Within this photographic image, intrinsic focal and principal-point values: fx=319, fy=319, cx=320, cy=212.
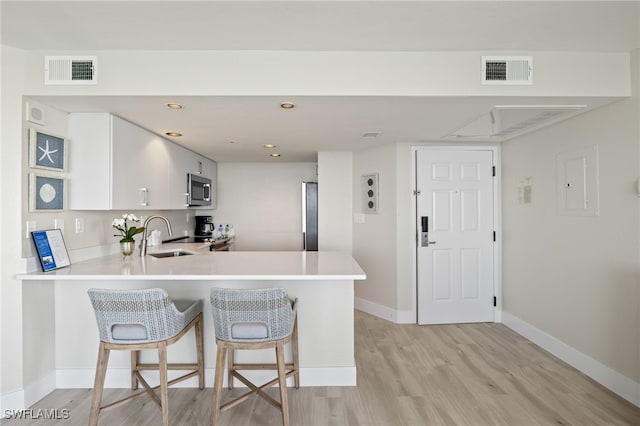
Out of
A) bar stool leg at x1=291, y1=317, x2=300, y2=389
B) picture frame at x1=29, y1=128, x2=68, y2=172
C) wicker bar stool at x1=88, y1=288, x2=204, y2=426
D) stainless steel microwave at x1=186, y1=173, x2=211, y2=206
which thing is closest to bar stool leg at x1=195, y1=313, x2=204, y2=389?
wicker bar stool at x1=88, y1=288, x2=204, y2=426

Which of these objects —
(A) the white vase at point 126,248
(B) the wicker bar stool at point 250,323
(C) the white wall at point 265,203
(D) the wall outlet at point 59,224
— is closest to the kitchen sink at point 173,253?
(A) the white vase at point 126,248

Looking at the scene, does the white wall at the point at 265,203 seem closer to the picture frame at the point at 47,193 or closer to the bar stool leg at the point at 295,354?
the picture frame at the point at 47,193

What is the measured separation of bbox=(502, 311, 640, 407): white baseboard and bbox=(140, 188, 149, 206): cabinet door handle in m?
3.90

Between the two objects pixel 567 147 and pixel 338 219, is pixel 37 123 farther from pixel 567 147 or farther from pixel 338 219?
pixel 567 147

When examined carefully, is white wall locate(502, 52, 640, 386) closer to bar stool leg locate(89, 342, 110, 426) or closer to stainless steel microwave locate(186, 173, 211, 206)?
bar stool leg locate(89, 342, 110, 426)

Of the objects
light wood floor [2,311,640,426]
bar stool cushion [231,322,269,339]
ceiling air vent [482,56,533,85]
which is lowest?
light wood floor [2,311,640,426]

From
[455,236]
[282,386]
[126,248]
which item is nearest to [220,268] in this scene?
[282,386]

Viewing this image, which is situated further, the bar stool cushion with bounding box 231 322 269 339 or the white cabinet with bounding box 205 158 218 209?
the white cabinet with bounding box 205 158 218 209

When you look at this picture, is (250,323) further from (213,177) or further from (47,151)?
(213,177)

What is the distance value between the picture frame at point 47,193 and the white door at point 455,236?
3317 millimetres

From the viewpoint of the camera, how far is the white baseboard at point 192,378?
2334 millimetres

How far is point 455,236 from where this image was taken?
3.67 metres

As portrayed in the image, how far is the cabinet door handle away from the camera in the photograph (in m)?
2.87

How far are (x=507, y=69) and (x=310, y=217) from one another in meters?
2.97
